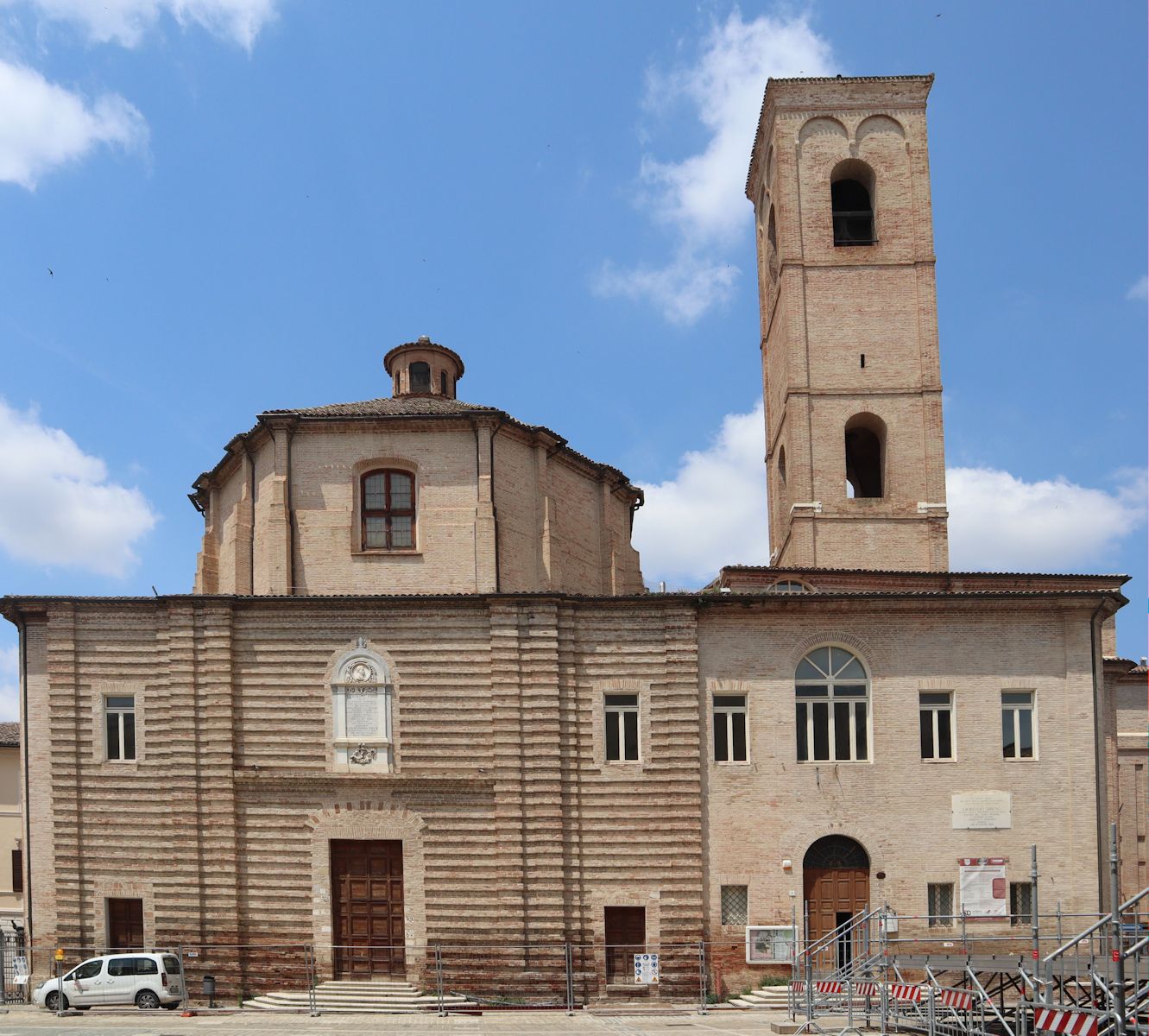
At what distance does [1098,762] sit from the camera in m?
27.2

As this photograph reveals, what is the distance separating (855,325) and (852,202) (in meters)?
5.16

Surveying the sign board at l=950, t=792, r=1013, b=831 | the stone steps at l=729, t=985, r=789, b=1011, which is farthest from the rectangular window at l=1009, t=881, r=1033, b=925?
the stone steps at l=729, t=985, r=789, b=1011

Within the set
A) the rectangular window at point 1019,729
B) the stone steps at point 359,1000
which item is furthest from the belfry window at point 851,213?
the stone steps at point 359,1000

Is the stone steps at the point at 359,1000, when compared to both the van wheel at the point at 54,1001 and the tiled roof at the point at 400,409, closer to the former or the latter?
the van wheel at the point at 54,1001

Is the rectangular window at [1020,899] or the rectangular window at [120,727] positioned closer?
the rectangular window at [1020,899]

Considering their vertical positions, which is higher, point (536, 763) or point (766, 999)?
point (536, 763)

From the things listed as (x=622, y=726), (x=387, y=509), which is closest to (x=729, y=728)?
(x=622, y=726)

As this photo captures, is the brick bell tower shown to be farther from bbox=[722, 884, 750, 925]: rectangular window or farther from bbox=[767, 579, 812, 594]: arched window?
bbox=[722, 884, 750, 925]: rectangular window

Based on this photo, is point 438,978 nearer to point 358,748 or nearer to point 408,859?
point 408,859

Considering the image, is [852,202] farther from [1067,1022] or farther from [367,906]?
[1067,1022]

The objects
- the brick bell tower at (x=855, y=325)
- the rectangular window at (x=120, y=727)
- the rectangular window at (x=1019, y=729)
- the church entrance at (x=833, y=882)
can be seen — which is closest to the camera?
the church entrance at (x=833, y=882)

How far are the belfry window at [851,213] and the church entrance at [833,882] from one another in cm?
2245

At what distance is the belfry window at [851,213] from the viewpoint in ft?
139

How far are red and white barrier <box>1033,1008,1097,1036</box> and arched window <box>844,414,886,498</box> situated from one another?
2644cm
